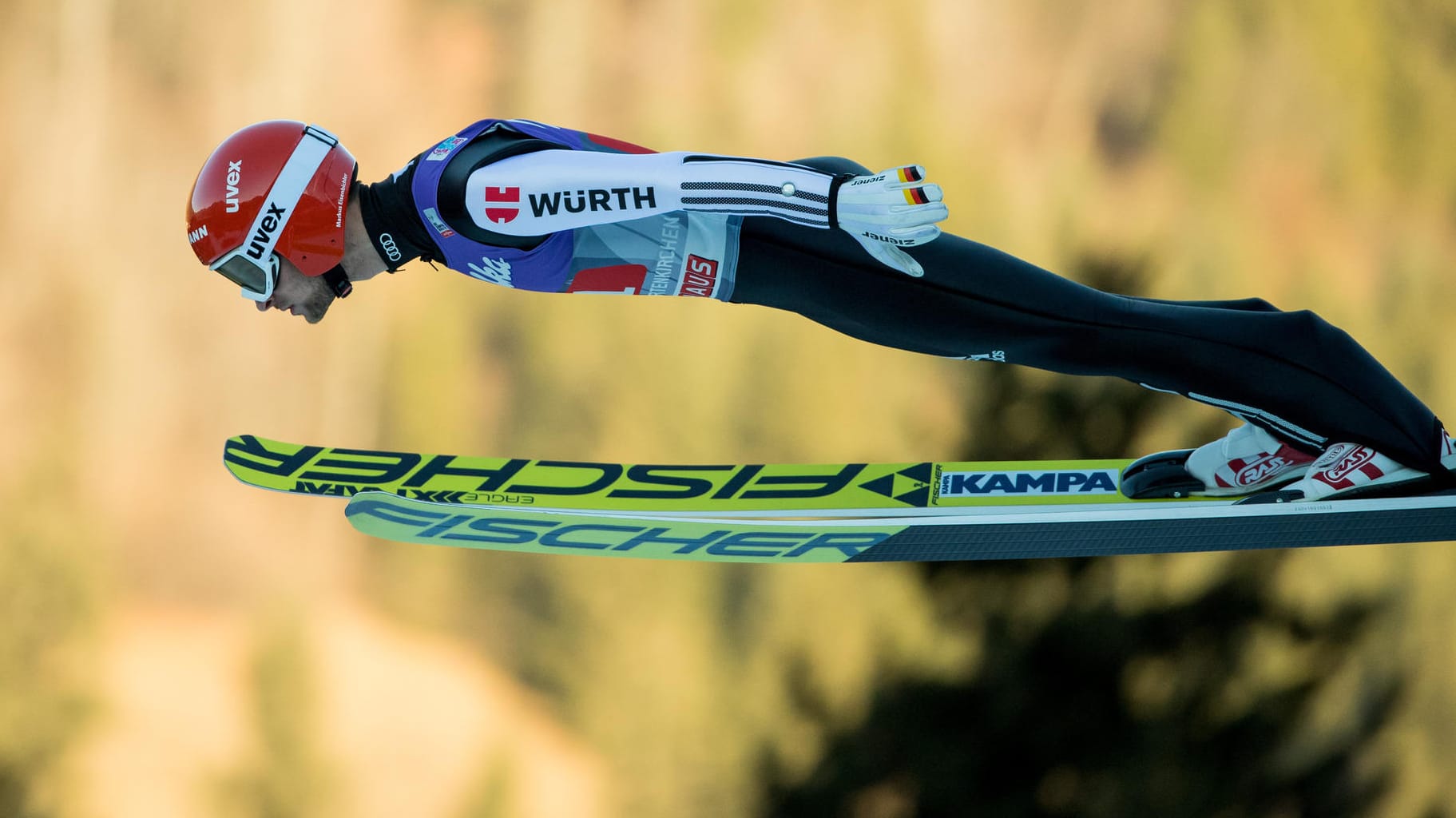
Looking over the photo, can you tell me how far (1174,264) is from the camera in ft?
40.6

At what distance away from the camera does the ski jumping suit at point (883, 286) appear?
2.97m

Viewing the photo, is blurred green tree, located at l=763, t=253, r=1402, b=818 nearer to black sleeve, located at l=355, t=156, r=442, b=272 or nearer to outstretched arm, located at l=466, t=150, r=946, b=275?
black sleeve, located at l=355, t=156, r=442, b=272

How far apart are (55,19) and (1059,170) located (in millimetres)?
10405

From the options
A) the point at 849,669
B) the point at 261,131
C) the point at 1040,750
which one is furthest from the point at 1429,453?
the point at 849,669

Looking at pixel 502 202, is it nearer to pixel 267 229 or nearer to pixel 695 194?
pixel 695 194

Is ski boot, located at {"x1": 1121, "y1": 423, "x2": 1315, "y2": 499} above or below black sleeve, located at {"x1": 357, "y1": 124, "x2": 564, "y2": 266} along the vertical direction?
below

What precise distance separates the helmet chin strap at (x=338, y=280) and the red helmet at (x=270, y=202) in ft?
0.18

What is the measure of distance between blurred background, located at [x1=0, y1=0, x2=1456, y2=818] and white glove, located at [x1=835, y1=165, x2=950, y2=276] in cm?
819

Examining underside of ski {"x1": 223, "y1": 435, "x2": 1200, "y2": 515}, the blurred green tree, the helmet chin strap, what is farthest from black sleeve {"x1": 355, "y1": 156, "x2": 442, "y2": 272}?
the blurred green tree

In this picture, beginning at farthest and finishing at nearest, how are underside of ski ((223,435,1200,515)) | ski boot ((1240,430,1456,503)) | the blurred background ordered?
the blurred background
underside of ski ((223,435,1200,515))
ski boot ((1240,430,1456,503))

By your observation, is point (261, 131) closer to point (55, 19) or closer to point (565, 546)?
point (565, 546)

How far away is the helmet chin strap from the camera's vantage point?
3336 millimetres

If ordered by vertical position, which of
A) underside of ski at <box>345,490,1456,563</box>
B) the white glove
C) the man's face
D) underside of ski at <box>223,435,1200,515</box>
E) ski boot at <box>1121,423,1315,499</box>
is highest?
the white glove

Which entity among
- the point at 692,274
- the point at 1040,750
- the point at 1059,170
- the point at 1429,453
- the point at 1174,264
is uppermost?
the point at 1059,170
